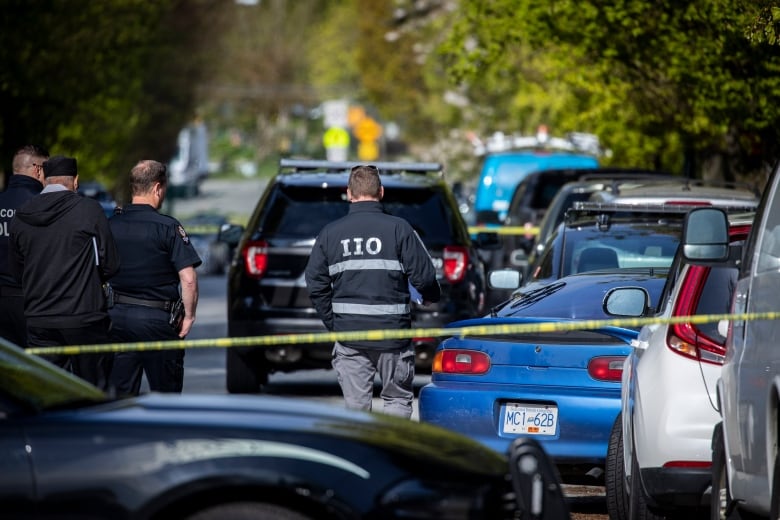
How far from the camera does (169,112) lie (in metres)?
59.7

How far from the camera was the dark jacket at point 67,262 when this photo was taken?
9305 millimetres

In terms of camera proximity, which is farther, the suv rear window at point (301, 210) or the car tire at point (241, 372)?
the car tire at point (241, 372)

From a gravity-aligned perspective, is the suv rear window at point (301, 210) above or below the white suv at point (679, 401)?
above

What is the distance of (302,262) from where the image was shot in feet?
43.7

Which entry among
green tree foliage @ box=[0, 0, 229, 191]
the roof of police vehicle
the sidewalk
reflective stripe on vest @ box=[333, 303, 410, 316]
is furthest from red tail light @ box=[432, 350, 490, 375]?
the sidewalk

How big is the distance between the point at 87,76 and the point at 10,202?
1074 inches

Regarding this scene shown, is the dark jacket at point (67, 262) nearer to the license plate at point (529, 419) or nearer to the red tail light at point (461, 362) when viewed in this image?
the red tail light at point (461, 362)

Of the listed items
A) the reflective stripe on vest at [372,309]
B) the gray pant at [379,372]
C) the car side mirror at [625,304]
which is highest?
the car side mirror at [625,304]

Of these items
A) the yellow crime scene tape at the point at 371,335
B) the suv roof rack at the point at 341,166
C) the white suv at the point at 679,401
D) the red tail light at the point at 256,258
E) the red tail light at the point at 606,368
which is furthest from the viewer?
the suv roof rack at the point at 341,166

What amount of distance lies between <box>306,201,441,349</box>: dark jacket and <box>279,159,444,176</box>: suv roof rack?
443 cm

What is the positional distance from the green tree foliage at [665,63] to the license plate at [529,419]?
4.37 metres

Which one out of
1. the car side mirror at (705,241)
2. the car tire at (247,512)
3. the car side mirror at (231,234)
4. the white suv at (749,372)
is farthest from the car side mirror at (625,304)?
the car side mirror at (231,234)

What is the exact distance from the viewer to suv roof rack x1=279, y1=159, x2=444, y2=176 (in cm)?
1421

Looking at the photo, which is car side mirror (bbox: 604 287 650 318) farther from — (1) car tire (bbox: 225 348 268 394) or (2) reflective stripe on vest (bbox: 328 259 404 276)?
(1) car tire (bbox: 225 348 268 394)
